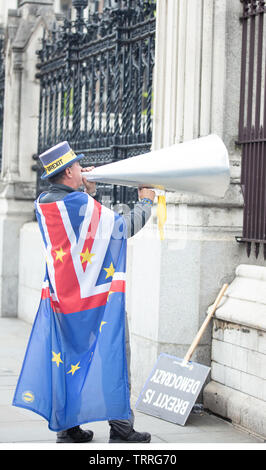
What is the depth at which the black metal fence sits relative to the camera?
6766 mm

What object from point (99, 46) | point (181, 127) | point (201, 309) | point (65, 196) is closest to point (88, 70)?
point (99, 46)

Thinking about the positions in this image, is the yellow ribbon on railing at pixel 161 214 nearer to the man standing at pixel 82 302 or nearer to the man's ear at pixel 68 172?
the man standing at pixel 82 302

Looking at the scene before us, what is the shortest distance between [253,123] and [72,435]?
2901 millimetres

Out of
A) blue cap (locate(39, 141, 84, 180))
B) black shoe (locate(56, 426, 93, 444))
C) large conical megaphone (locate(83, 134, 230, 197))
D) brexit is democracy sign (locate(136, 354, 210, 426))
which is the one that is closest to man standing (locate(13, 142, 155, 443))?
blue cap (locate(39, 141, 84, 180))

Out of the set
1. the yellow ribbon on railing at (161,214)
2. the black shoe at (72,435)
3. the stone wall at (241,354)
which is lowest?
the black shoe at (72,435)

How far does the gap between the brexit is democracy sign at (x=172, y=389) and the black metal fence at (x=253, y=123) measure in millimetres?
1097

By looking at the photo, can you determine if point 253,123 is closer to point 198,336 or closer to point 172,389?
point 198,336

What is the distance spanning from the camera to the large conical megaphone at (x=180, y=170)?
495cm

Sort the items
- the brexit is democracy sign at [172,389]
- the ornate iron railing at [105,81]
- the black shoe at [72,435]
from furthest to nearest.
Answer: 1. the ornate iron railing at [105,81]
2. the brexit is democracy sign at [172,389]
3. the black shoe at [72,435]

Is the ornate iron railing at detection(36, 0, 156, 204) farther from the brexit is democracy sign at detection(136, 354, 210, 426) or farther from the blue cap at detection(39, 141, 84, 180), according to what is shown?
the blue cap at detection(39, 141, 84, 180)

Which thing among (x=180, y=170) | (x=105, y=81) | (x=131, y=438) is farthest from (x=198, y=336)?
(x=105, y=81)

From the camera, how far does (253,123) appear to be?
6934 mm

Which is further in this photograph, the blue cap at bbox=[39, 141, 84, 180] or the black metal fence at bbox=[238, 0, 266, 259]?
the black metal fence at bbox=[238, 0, 266, 259]

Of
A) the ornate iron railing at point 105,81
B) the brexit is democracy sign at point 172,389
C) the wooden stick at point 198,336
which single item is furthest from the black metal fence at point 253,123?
the ornate iron railing at point 105,81
